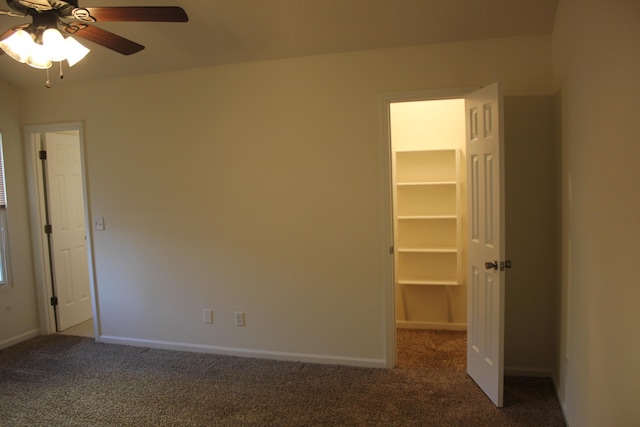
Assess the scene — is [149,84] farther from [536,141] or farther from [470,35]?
[536,141]

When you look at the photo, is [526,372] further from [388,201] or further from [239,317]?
[239,317]

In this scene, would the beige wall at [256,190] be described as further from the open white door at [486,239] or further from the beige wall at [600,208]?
the beige wall at [600,208]

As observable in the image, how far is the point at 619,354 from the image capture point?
1.56 meters

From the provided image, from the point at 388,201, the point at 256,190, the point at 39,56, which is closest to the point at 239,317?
the point at 256,190

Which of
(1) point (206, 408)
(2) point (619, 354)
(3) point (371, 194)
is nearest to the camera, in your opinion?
(2) point (619, 354)

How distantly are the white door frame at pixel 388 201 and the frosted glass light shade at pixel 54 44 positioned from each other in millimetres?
2029

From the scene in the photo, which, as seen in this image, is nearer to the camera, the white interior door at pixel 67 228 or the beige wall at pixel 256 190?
the beige wall at pixel 256 190

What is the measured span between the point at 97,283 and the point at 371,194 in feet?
9.16

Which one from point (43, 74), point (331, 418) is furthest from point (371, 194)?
point (43, 74)

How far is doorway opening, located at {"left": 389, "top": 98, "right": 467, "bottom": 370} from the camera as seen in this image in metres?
3.92

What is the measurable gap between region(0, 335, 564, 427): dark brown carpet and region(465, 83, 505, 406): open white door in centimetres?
24

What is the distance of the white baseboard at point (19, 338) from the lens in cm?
389

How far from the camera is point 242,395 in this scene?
9.48 feet

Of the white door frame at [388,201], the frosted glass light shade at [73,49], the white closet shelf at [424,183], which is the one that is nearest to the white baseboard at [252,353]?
the white door frame at [388,201]
